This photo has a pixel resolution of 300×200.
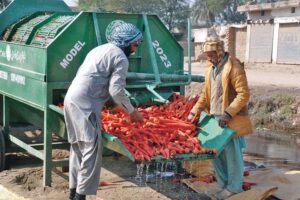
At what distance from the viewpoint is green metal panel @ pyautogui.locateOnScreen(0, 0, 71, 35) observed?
7398 mm

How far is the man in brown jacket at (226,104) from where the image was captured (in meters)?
5.06

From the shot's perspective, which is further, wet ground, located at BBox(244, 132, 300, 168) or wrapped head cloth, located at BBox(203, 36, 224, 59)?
wet ground, located at BBox(244, 132, 300, 168)

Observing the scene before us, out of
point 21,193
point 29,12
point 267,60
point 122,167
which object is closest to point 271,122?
point 122,167

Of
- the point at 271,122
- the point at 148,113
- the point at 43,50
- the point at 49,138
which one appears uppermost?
the point at 43,50

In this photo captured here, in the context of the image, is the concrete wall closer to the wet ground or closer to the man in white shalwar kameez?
the wet ground

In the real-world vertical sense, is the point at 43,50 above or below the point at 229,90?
above

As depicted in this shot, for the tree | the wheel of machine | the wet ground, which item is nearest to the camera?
the wheel of machine

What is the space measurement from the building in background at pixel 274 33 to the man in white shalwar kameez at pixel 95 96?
63.1ft

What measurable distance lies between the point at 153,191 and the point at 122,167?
128 centimetres

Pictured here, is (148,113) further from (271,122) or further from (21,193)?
(271,122)

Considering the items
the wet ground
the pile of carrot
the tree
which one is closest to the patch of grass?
the wet ground

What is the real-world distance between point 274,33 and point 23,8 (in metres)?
18.6

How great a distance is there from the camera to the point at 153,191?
19.2 feet

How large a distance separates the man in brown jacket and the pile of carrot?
8.6 inches
